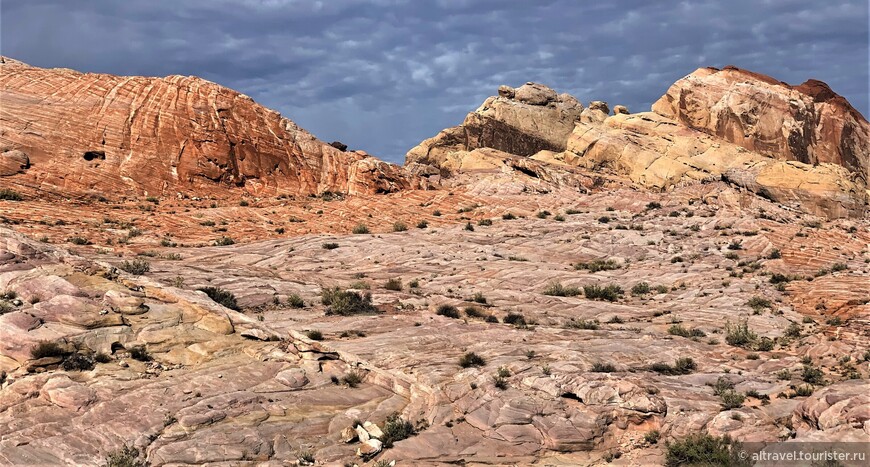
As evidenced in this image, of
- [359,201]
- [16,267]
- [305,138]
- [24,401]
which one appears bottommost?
[24,401]

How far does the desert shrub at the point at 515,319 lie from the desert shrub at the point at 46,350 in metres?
15.8

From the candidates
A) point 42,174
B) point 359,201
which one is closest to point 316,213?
point 359,201

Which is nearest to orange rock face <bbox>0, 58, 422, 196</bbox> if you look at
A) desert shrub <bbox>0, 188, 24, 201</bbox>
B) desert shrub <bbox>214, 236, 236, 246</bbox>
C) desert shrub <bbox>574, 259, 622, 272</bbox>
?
desert shrub <bbox>0, 188, 24, 201</bbox>

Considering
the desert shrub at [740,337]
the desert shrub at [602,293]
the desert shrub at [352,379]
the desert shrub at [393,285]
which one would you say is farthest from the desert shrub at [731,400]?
the desert shrub at [393,285]

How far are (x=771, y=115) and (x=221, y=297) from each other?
7481 cm

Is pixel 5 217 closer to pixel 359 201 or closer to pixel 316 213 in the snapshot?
pixel 316 213

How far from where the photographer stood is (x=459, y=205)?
52.1 metres

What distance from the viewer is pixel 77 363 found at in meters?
17.6

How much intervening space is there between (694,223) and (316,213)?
26.5m

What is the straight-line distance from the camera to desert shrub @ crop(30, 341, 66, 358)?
1736 centimetres

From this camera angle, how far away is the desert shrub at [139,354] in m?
18.8

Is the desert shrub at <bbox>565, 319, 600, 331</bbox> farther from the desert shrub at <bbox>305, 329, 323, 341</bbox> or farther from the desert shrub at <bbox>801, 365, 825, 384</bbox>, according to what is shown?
the desert shrub at <bbox>305, 329, 323, 341</bbox>

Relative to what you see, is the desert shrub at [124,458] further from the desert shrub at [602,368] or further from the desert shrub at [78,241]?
the desert shrub at [78,241]

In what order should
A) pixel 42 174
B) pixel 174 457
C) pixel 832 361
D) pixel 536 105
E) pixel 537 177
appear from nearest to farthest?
1. pixel 174 457
2. pixel 832 361
3. pixel 42 174
4. pixel 537 177
5. pixel 536 105
